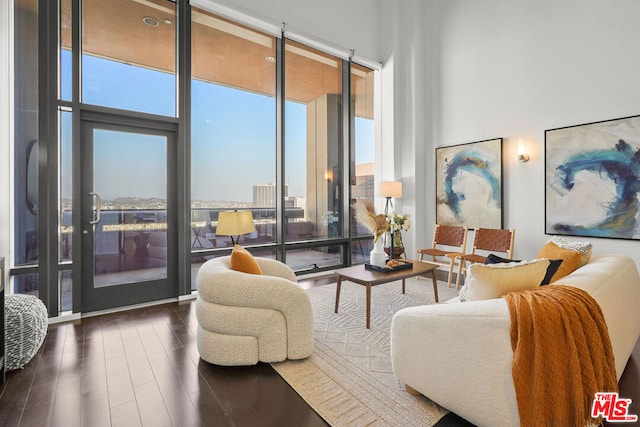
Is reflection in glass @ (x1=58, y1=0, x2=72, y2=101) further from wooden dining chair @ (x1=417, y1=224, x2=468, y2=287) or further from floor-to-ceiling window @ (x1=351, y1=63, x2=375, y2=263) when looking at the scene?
wooden dining chair @ (x1=417, y1=224, x2=468, y2=287)

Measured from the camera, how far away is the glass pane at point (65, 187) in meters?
3.32

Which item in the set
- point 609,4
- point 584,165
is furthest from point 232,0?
point 584,165

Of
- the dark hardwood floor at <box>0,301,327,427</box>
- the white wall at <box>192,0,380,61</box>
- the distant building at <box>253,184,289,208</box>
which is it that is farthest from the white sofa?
the white wall at <box>192,0,380,61</box>

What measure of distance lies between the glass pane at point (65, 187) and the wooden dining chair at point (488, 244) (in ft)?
14.9

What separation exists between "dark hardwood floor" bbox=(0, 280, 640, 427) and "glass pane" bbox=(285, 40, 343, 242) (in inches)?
107

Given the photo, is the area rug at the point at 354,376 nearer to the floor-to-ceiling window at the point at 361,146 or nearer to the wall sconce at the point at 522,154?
the floor-to-ceiling window at the point at 361,146

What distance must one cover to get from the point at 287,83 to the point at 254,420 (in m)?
4.47

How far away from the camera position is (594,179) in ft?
12.5

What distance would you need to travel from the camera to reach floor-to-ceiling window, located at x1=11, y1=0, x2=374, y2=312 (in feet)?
10.7

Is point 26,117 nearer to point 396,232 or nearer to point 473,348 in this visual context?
point 396,232

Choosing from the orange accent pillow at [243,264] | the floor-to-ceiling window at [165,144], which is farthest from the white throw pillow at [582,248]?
the floor-to-ceiling window at [165,144]

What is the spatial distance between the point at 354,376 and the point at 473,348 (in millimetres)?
933

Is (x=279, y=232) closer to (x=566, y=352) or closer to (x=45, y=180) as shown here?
(x=45, y=180)

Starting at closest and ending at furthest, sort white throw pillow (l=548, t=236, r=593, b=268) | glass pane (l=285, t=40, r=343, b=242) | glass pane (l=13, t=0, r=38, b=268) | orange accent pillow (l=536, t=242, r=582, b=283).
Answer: orange accent pillow (l=536, t=242, r=582, b=283) → white throw pillow (l=548, t=236, r=593, b=268) → glass pane (l=13, t=0, r=38, b=268) → glass pane (l=285, t=40, r=343, b=242)
